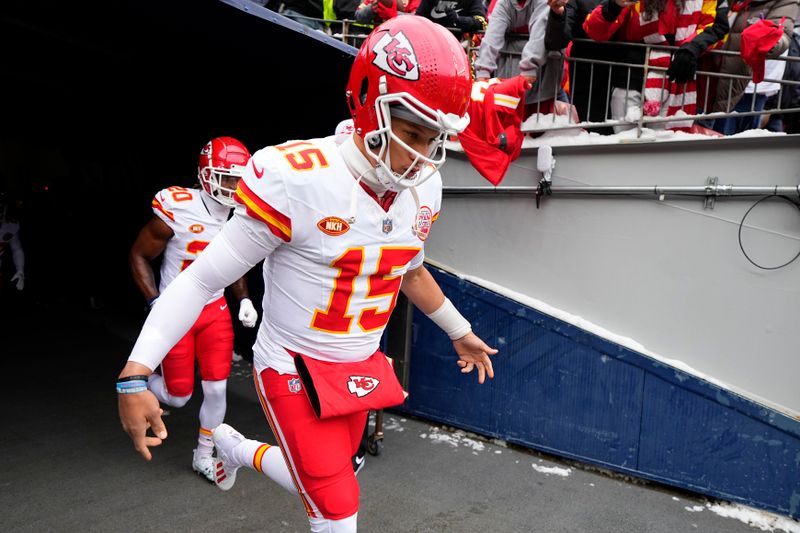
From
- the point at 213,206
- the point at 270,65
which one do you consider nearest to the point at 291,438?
the point at 213,206

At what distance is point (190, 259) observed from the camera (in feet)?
14.1

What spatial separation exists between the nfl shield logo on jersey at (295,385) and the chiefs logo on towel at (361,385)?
189 millimetres

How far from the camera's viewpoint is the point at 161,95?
290 inches

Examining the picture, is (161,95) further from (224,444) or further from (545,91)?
(224,444)

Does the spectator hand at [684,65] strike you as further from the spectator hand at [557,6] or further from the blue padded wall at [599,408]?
the blue padded wall at [599,408]

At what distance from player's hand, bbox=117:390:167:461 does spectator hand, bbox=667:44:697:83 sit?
399 centimetres

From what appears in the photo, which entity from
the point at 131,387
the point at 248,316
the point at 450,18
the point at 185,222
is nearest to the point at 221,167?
the point at 185,222

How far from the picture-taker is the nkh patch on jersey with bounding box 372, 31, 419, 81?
186cm

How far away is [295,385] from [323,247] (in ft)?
1.88

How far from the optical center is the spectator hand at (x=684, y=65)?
163 inches

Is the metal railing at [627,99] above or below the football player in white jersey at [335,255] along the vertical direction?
above

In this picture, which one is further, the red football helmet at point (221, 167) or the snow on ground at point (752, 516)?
the red football helmet at point (221, 167)

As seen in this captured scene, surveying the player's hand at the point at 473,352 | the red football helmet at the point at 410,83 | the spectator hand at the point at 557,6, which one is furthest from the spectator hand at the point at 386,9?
the red football helmet at the point at 410,83

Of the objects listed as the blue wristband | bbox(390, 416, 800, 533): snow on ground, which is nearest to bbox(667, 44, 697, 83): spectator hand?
bbox(390, 416, 800, 533): snow on ground
